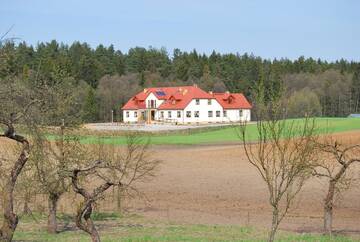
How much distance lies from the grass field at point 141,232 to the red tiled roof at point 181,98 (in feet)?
263

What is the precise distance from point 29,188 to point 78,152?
2.24 metres

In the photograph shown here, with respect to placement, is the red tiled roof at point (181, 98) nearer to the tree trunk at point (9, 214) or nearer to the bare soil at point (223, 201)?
the bare soil at point (223, 201)

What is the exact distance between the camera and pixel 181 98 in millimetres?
107062

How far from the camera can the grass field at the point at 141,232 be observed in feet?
60.9

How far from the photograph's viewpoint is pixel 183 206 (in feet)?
97.3

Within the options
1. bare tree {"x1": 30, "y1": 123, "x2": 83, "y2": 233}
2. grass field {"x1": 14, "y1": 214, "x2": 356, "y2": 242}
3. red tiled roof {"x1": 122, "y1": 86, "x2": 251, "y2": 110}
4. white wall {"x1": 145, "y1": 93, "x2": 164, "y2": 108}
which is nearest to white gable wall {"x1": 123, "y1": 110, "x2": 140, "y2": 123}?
red tiled roof {"x1": 122, "y1": 86, "x2": 251, "y2": 110}

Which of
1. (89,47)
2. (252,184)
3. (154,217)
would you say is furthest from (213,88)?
(154,217)

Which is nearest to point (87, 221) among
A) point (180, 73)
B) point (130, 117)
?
point (130, 117)

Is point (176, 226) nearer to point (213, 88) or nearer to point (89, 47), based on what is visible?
point (213, 88)

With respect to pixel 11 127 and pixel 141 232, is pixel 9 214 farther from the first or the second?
pixel 141 232

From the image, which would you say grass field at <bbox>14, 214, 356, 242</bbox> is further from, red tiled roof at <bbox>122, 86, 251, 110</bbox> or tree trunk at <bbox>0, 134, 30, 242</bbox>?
red tiled roof at <bbox>122, 86, 251, 110</bbox>

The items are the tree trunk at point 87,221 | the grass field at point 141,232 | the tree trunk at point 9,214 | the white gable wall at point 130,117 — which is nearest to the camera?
the tree trunk at point 87,221

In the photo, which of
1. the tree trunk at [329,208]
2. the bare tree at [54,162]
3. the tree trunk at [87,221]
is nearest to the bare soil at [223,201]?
the bare tree at [54,162]

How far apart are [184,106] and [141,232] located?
3305 inches
